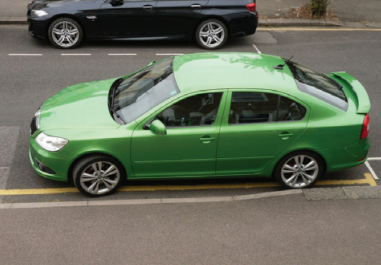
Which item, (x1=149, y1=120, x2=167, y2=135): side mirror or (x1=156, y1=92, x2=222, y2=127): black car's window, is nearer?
(x1=149, y1=120, x2=167, y2=135): side mirror

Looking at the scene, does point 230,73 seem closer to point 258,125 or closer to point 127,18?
point 258,125

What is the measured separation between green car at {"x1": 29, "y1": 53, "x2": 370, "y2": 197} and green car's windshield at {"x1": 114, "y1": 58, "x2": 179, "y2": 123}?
2 cm

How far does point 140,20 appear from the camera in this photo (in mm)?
12125

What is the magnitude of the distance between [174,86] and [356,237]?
2768mm

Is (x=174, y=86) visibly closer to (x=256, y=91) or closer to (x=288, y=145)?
(x=256, y=91)

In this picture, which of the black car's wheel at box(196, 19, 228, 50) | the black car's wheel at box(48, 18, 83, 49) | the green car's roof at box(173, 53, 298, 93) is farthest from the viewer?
the black car's wheel at box(196, 19, 228, 50)

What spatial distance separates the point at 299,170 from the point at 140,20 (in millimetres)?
6505

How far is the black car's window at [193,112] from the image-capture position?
21.3ft

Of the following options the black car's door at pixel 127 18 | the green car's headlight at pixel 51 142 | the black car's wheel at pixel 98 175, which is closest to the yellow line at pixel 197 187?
the black car's wheel at pixel 98 175

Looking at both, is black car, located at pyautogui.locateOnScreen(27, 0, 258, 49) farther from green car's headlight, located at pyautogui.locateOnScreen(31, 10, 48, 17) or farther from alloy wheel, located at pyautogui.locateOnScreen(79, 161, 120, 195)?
alloy wheel, located at pyautogui.locateOnScreen(79, 161, 120, 195)

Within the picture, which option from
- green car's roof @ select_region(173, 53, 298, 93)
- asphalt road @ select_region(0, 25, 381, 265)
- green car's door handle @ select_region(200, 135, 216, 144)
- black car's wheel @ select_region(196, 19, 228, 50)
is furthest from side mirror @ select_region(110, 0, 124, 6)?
green car's door handle @ select_region(200, 135, 216, 144)

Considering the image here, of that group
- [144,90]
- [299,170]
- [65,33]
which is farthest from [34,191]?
[65,33]

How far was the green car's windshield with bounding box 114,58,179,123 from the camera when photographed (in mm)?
6656

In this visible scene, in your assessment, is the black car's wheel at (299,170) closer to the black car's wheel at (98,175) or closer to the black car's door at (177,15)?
the black car's wheel at (98,175)
